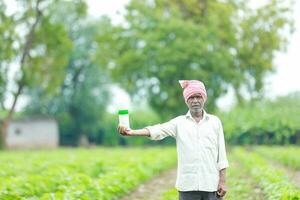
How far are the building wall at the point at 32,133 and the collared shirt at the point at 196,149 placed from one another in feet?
148

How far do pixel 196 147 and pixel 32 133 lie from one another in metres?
45.7

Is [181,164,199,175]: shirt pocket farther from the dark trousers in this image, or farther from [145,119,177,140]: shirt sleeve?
[145,119,177,140]: shirt sleeve

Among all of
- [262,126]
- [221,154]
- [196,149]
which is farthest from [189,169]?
[262,126]

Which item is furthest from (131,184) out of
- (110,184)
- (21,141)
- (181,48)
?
(21,141)

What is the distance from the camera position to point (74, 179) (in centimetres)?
1252

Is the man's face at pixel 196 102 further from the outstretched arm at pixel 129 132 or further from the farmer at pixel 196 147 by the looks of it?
the outstretched arm at pixel 129 132

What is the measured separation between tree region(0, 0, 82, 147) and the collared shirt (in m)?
35.1

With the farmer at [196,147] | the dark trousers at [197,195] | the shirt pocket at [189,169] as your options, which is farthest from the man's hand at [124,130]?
the dark trousers at [197,195]

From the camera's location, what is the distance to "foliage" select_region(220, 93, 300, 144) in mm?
42875

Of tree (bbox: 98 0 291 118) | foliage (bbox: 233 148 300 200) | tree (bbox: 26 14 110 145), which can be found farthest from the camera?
tree (bbox: 26 14 110 145)

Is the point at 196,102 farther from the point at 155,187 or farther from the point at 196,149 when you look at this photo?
the point at 155,187

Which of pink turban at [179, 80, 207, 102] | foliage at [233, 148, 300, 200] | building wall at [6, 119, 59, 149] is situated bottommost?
foliage at [233, 148, 300, 200]

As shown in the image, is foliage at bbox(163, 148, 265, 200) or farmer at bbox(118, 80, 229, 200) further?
foliage at bbox(163, 148, 265, 200)

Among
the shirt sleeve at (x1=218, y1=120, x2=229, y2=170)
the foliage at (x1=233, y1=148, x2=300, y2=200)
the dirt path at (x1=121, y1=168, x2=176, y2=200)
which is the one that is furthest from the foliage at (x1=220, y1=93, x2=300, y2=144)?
the shirt sleeve at (x1=218, y1=120, x2=229, y2=170)
